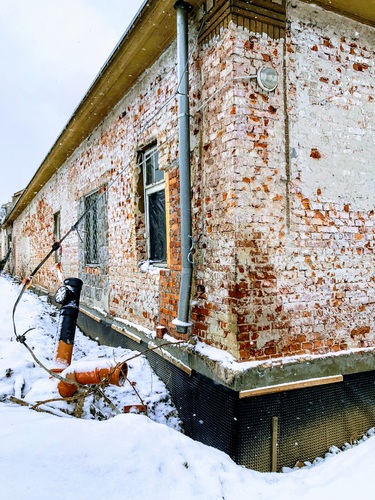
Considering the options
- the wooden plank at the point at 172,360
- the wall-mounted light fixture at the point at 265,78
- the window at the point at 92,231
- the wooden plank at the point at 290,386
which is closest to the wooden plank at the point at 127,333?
the wooden plank at the point at 172,360

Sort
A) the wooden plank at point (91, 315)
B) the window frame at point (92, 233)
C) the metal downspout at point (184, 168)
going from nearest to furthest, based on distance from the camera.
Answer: the metal downspout at point (184, 168), the wooden plank at point (91, 315), the window frame at point (92, 233)

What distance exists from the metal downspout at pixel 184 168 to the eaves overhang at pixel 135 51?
0.86ft

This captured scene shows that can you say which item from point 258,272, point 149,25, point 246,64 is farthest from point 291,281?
point 149,25

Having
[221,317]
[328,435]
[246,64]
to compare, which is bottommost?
[328,435]

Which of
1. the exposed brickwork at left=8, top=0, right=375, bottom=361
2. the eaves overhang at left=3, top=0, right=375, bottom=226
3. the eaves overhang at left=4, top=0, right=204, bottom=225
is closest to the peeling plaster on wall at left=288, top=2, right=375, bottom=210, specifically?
the exposed brickwork at left=8, top=0, right=375, bottom=361

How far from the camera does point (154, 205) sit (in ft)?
17.1

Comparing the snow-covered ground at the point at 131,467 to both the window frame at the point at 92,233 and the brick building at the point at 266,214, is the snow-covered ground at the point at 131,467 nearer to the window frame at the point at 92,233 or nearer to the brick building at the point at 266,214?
the brick building at the point at 266,214

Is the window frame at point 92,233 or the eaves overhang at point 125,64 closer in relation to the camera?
the eaves overhang at point 125,64

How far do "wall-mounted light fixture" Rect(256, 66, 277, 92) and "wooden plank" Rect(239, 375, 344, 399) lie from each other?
265cm

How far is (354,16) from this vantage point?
156 inches

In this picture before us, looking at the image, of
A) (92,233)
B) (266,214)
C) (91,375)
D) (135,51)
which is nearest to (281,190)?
(266,214)

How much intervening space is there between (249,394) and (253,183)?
5.97ft

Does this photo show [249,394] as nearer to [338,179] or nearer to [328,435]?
[328,435]

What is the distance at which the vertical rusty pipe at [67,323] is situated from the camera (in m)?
4.26
